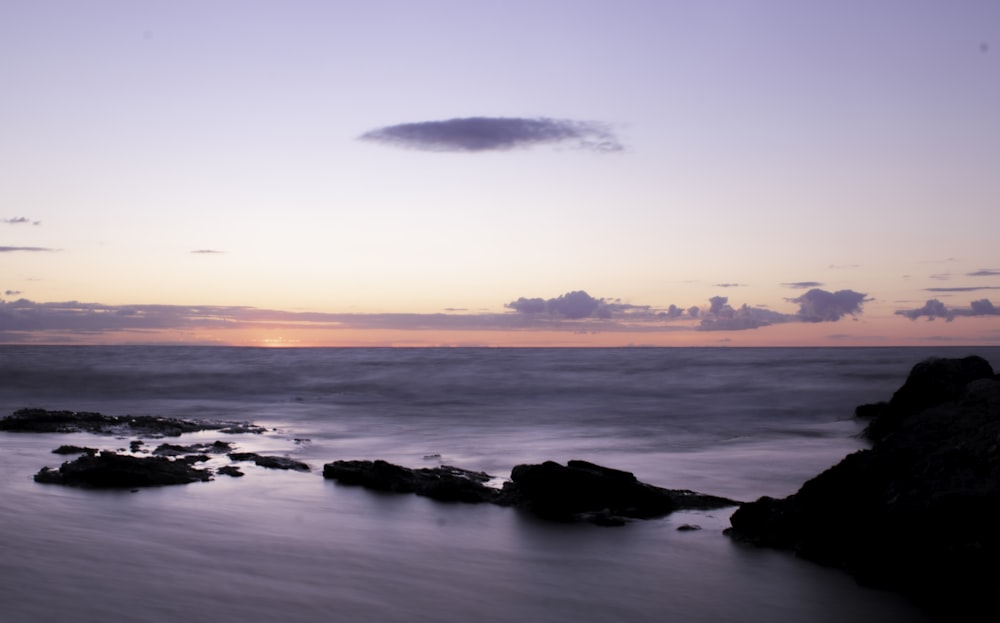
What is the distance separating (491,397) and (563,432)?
1459cm

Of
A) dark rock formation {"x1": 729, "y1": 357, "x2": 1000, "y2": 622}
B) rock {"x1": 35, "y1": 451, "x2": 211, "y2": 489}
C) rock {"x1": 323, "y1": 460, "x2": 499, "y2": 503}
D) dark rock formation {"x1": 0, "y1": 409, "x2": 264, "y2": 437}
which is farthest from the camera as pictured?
dark rock formation {"x1": 0, "y1": 409, "x2": 264, "y2": 437}

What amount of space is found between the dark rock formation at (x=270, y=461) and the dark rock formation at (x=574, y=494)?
2.76 metres

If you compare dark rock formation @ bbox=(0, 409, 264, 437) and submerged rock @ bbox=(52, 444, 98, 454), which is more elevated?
submerged rock @ bbox=(52, 444, 98, 454)

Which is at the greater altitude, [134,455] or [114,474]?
[114,474]

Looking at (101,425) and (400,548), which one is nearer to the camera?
(400,548)

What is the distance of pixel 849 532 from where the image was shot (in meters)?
8.22

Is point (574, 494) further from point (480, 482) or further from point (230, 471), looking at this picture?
point (230, 471)

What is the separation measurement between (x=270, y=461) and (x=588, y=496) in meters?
6.23

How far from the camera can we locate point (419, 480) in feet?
40.2

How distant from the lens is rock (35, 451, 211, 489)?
1160 centimetres

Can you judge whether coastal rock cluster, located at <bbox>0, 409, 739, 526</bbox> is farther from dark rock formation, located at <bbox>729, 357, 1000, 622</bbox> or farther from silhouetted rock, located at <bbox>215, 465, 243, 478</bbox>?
dark rock formation, located at <bbox>729, 357, 1000, 622</bbox>

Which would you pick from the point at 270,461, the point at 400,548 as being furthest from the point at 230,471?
the point at 400,548

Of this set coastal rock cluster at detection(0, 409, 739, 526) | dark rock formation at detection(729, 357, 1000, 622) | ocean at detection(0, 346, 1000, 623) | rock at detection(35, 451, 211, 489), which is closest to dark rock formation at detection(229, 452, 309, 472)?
coastal rock cluster at detection(0, 409, 739, 526)

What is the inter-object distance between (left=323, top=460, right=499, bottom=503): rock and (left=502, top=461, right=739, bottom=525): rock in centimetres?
71
